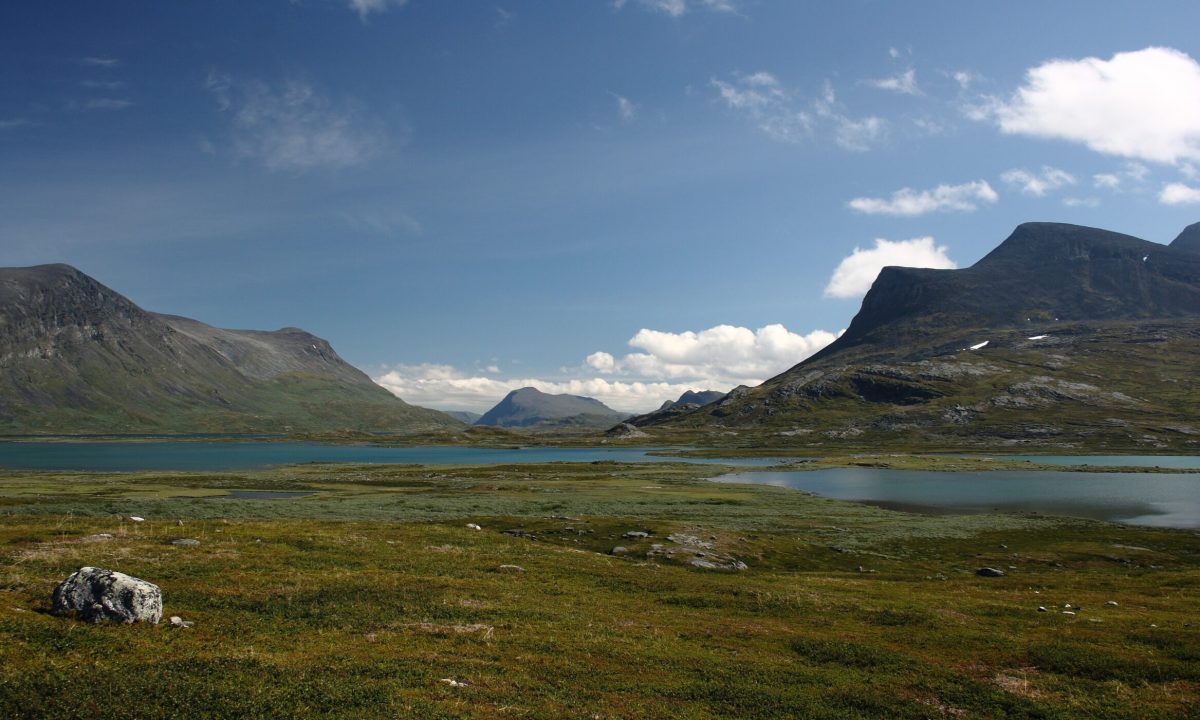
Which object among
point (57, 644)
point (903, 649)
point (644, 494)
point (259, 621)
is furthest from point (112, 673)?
point (644, 494)

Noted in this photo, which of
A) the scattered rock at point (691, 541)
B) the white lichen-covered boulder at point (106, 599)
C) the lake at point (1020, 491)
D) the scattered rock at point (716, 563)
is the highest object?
the white lichen-covered boulder at point (106, 599)

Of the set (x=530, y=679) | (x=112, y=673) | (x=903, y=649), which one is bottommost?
(x=903, y=649)

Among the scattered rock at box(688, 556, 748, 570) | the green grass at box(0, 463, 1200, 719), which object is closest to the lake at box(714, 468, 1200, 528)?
the green grass at box(0, 463, 1200, 719)

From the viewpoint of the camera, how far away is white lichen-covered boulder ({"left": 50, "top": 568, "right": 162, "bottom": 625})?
23.7 m

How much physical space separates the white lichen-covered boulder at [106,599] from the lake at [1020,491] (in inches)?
4242

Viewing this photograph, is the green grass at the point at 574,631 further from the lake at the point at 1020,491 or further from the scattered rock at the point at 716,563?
the lake at the point at 1020,491

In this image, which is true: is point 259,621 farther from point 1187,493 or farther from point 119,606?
point 1187,493

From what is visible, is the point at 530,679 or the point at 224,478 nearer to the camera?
the point at 530,679

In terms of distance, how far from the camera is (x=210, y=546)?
40.6m

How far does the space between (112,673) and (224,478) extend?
15375 centimetres

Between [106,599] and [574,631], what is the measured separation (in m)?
18.8

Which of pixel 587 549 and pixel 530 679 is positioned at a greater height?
pixel 530 679

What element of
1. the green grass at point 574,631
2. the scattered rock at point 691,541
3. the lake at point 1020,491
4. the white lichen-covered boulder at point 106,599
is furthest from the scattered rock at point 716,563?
the lake at point 1020,491

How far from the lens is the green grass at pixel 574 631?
65.3 ft
